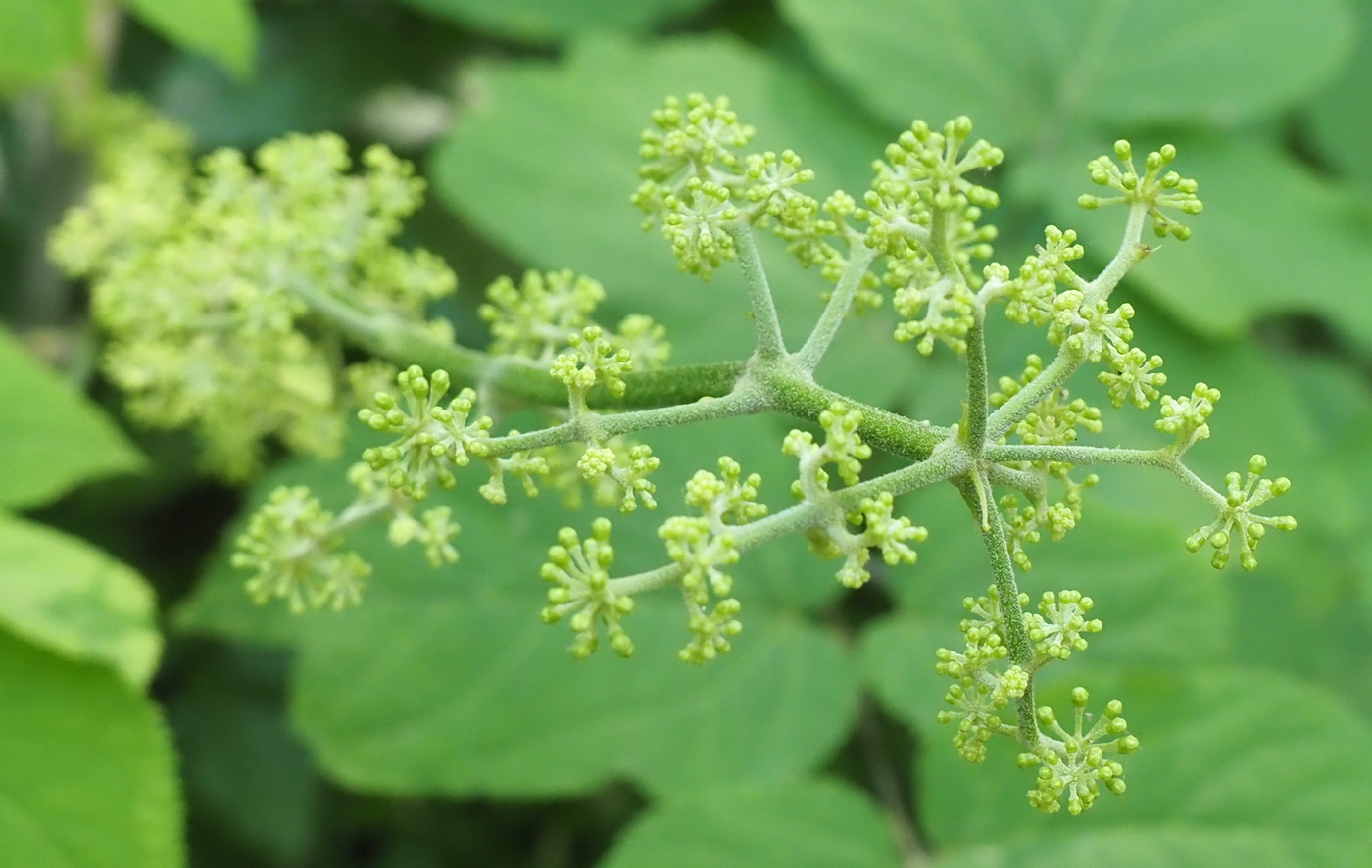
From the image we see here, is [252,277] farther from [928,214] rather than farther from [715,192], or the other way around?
[928,214]

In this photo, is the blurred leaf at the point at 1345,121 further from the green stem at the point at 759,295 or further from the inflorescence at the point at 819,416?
the green stem at the point at 759,295

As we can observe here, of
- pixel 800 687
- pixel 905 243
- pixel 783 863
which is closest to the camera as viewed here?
pixel 905 243

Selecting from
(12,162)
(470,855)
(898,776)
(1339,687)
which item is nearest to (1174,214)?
(1339,687)

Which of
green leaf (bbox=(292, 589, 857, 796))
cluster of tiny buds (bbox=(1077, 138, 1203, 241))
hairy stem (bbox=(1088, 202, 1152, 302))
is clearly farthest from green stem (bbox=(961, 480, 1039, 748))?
green leaf (bbox=(292, 589, 857, 796))

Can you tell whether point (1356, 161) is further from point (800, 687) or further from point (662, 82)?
point (800, 687)

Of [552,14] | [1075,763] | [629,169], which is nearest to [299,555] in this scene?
→ [1075,763]

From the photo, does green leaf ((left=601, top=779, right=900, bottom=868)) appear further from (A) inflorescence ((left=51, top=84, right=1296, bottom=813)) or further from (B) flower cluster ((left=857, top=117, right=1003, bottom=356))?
(B) flower cluster ((left=857, top=117, right=1003, bottom=356))
